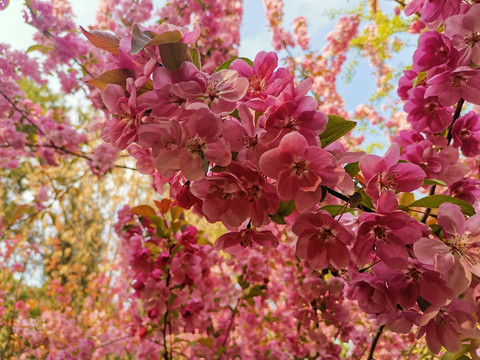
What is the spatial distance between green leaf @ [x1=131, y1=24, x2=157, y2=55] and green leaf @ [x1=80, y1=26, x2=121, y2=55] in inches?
2.8

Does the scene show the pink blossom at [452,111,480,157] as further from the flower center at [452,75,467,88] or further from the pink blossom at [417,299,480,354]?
the pink blossom at [417,299,480,354]

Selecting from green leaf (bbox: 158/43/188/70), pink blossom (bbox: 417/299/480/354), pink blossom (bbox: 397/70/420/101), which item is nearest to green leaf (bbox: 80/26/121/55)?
green leaf (bbox: 158/43/188/70)

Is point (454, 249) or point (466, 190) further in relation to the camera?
point (466, 190)

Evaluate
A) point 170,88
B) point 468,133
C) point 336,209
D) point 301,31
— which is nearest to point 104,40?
point 170,88

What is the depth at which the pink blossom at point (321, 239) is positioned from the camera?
0.53m

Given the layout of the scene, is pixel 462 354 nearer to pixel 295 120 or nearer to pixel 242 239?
pixel 242 239

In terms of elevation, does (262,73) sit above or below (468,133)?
below

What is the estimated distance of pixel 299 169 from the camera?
503 mm

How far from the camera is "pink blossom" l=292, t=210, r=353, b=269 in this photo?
526 millimetres

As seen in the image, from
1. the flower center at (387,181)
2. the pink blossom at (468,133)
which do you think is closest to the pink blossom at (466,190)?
the pink blossom at (468,133)

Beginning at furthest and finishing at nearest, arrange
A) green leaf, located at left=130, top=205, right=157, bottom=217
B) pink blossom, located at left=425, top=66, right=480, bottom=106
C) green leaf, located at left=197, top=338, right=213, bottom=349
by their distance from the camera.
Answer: green leaf, located at left=197, top=338, right=213, bottom=349
green leaf, located at left=130, top=205, right=157, bottom=217
pink blossom, located at left=425, top=66, right=480, bottom=106

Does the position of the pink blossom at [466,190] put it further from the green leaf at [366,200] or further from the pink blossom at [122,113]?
the pink blossom at [122,113]

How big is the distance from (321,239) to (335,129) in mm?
189

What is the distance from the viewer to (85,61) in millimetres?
2676
